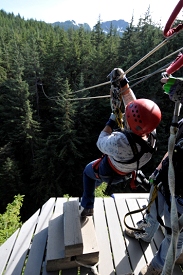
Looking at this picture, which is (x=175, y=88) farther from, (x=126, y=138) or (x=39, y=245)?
(x=39, y=245)

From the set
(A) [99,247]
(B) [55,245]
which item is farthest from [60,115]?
(B) [55,245]

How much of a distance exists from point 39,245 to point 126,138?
1.65m

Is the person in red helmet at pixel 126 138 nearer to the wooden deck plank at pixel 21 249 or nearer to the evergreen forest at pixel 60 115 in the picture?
the wooden deck plank at pixel 21 249

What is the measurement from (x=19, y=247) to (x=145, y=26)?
24714 millimetres

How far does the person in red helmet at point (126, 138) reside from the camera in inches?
67.4

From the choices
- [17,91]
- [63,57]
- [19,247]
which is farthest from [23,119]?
[19,247]

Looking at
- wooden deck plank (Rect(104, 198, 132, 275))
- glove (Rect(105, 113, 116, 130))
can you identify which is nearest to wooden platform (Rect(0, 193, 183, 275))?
wooden deck plank (Rect(104, 198, 132, 275))

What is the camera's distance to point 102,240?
2.58m

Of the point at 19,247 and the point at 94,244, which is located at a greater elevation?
the point at 94,244

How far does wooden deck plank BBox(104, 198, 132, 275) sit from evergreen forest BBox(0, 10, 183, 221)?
40.7ft

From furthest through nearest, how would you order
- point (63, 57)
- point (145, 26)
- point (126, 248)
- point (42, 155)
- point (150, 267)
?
point (63, 57)
point (145, 26)
point (42, 155)
point (126, 248)
point (150, 267)

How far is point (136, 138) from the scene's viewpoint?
5.78 ft

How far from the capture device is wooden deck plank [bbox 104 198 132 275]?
2275mm

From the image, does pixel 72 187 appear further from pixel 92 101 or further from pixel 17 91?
pixel 17 91
